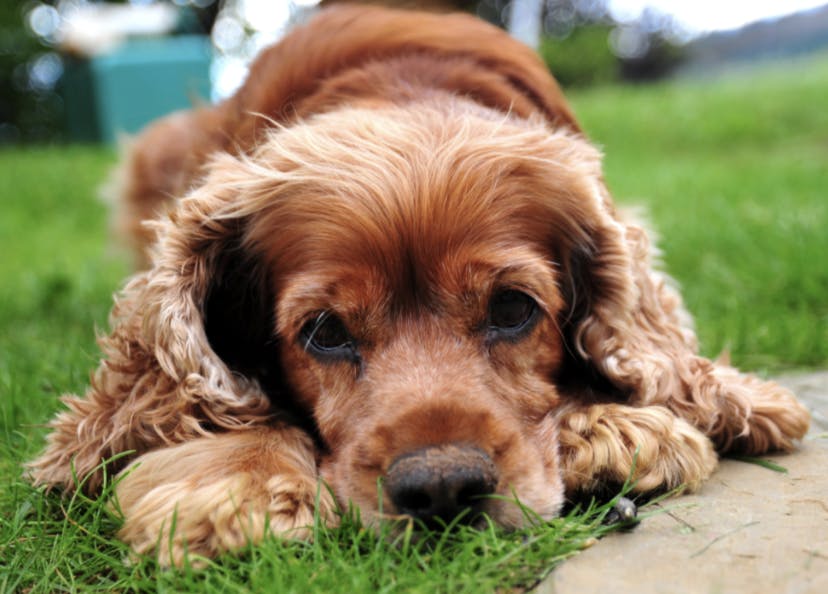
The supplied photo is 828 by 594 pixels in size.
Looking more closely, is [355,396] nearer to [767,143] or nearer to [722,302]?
[722,302]

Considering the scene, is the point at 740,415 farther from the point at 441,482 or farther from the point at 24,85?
the point at 24,85

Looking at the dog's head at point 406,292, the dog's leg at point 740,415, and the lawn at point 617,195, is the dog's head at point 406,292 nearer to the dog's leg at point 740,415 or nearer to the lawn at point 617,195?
the lawn at point 617,195

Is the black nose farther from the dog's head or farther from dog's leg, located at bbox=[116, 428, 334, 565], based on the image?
dog's leg, located at bbox=[116, 428, 334, 565]

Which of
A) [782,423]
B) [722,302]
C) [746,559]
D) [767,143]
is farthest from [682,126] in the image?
[746,559]

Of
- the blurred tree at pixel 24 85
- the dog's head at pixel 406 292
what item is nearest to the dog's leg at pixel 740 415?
the dog's head at pixel 406 292

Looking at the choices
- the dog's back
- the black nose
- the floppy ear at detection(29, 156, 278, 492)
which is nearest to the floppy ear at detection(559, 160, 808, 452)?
the dog's back

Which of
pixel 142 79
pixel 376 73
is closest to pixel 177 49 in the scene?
pixel 142 79

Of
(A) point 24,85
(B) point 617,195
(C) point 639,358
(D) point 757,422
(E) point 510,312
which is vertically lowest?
(A) point 24,85
